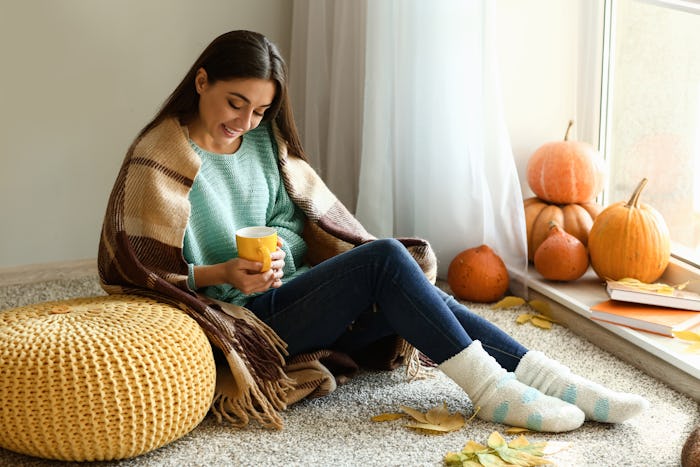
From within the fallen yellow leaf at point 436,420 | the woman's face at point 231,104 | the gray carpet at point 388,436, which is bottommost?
the gray carpet at point 388,436

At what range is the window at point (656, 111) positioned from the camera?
2.55m

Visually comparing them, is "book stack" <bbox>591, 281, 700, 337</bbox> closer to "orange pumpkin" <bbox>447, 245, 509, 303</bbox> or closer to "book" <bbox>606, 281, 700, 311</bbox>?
"book" <bbox>606, 281, 700, 311</bbox>

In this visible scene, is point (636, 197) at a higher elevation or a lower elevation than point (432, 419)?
higher

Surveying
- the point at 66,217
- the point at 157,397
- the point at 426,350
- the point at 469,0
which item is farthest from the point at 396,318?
the point at 66,217

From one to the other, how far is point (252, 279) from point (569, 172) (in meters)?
1.30

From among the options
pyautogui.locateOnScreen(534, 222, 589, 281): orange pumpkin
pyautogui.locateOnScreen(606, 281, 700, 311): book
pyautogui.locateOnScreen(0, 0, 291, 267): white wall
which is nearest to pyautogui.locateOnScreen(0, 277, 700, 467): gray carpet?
pyautogui.locateOnScreen(606, 281, 700, 311): book

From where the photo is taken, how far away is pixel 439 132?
2715 mm

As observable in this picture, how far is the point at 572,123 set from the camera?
2756 mm

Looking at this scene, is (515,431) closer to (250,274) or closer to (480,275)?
(250,274)

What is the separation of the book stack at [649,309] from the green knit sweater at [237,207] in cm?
83

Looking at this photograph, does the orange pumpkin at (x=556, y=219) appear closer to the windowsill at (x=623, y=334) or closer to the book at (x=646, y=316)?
the windowsill at (x=623, y=334)

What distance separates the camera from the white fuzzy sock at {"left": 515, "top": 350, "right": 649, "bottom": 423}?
1.77 m

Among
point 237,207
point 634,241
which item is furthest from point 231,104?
point 634,241

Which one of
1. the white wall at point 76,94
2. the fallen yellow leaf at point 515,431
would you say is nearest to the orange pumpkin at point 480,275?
the fallen yellow leaf at point 515,431
